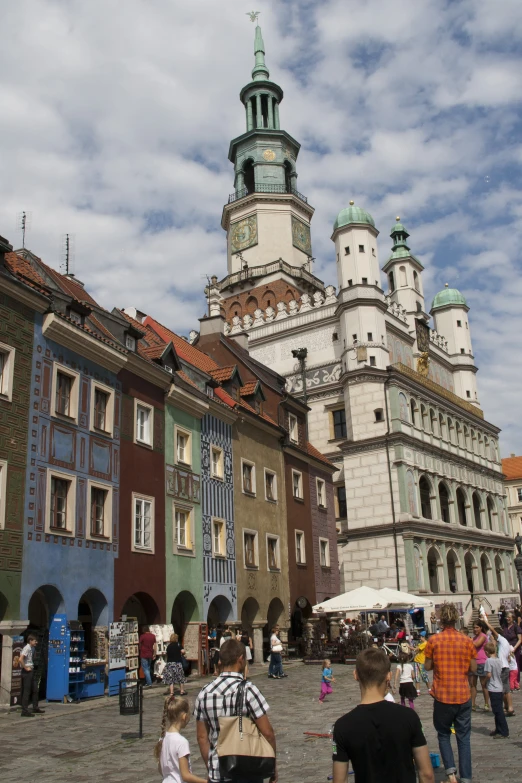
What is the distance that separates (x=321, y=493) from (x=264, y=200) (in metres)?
29.6

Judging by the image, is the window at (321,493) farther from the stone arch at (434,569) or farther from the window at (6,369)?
the window at (6,369)

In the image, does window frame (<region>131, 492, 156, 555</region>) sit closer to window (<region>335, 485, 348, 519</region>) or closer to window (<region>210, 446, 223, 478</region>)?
window (<region>210, 446, 223, 478</region>)

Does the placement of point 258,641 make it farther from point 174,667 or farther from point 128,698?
point 128,698

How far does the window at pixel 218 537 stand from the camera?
90.5ft

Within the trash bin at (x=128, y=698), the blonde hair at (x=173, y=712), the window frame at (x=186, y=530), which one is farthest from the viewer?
the window frame at (x=186, y=530)

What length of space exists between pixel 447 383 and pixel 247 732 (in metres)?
54.8

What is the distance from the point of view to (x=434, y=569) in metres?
47.0

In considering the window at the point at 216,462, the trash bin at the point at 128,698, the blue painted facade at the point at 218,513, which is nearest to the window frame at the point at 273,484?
the blue painted facade at the point at 218,513

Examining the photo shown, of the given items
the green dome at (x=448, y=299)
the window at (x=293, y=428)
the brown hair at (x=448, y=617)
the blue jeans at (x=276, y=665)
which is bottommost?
the blue jeans at (x=276, y=665)

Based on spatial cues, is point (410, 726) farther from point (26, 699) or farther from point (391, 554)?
point (391, 554)

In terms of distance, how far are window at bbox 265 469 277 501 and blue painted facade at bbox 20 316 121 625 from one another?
10.9 metres

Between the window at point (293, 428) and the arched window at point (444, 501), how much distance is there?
638 inches

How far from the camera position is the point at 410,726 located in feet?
15.4

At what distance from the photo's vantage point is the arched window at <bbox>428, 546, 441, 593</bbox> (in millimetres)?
46531
